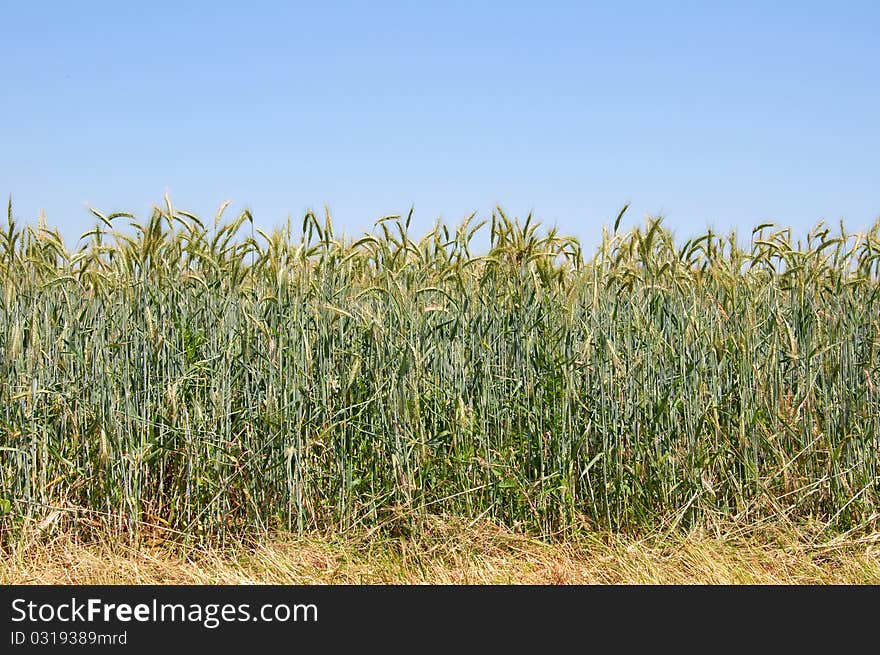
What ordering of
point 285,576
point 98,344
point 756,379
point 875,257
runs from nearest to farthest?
point 285,576
point 98,344
point 756,379
point 875,257

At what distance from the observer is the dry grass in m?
2.56

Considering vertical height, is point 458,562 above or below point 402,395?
below

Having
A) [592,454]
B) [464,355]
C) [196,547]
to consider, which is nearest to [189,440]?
[196,547]

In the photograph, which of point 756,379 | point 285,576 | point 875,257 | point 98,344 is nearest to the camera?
point 285,576

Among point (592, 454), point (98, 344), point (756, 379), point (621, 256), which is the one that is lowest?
point (592, 454)

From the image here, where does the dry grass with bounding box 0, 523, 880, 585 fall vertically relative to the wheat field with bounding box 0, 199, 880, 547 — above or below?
below

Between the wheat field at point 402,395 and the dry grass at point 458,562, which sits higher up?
the wheat field at point 402,395

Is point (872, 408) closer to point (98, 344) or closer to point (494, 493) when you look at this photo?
point (494, 493)

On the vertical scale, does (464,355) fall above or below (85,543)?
above

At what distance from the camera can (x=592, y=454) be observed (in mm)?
Result: 2791

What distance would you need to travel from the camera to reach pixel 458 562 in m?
2.62

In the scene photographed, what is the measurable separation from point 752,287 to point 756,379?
1.12 ft

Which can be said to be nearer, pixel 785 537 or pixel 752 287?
pixel 785 537

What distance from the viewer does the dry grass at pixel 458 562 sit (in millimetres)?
2559
